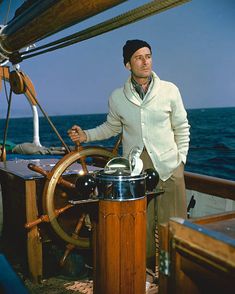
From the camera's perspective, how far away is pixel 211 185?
122 inches

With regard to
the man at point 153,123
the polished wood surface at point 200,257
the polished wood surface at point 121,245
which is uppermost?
the man at point 153,123

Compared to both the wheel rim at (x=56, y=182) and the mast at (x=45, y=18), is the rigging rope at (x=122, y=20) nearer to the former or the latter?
the mast at (x=45, y=18)

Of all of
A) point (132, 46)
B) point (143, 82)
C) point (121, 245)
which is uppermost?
point (132, 46)

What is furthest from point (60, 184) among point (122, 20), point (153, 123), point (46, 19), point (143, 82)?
point (122, 20)

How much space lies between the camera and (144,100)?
243 cm

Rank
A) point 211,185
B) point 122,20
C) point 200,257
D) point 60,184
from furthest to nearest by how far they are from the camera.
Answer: point 211,185
point 60,184
point 122,20
point 200,257

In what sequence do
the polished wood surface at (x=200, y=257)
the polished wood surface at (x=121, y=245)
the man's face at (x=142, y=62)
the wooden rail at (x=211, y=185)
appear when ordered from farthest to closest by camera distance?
1. the wooden rail at (x=211, y=185)
2. the man's face at (x=142, y=62)
3. the polished wood surface at (x=121, y=245)
4. the polished wood surface at (x=200, y=257)

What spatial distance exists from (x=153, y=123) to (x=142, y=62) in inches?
15.7

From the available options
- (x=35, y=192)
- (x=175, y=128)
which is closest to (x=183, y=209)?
(x=175, y=128)

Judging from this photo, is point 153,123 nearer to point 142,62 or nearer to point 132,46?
point 142,62

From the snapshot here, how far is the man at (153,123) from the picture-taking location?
2.42 metres

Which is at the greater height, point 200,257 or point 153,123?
point 153,123

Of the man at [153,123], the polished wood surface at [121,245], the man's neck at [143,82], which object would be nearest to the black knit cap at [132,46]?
the man at [153,123]

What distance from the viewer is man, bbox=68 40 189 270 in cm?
242
